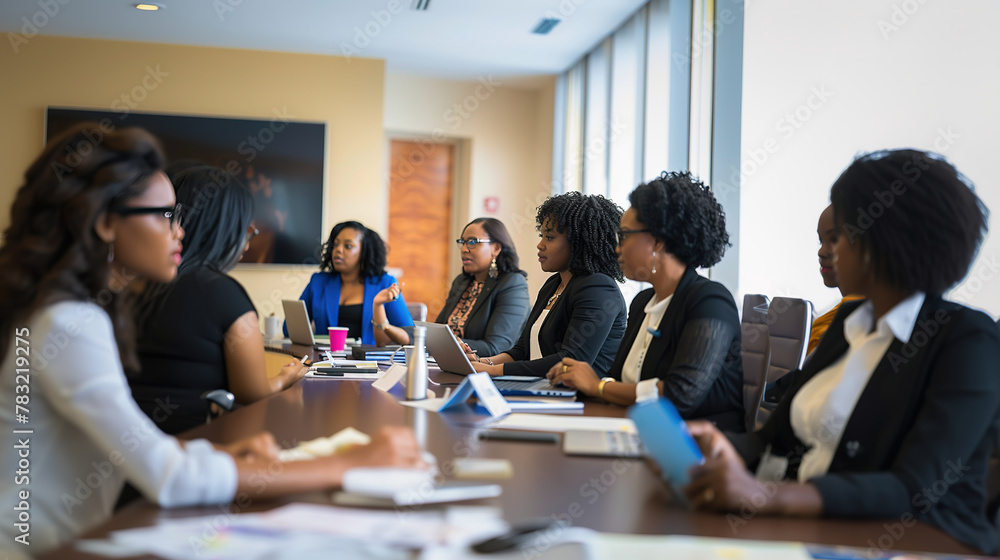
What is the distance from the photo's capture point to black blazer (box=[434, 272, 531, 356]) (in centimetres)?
383

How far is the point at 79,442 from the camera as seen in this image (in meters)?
1.21

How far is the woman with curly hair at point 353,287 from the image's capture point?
4406 mm

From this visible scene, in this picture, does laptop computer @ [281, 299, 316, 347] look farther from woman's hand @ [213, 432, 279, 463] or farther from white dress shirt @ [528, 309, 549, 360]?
woman's hand @ [213, 432, 279, 463]

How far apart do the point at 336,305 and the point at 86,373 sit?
3.43 meters

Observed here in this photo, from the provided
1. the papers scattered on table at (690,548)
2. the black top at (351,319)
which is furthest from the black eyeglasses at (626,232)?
the black top at (351,319)

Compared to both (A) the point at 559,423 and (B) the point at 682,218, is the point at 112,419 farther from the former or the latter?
(B) the point at 682,218

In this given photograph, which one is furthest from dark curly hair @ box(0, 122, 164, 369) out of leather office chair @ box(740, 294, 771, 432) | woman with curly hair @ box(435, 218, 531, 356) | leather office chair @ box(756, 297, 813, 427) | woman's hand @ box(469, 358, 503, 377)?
woman with curly hair @ box(435, 218, 531, 356)

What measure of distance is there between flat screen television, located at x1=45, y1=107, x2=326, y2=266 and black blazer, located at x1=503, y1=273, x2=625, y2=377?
4.14 m

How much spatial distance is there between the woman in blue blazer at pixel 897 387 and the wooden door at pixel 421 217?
6557mm

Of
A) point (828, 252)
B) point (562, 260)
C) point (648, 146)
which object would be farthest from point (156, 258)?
point (648, 146)

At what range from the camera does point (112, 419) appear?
108 centimetres

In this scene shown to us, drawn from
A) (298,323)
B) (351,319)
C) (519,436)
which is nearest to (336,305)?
(351,319)

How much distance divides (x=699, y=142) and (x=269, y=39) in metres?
3.62

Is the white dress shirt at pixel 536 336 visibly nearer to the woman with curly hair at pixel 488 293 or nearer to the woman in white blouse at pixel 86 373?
the woman with curly hair at pixel 488 293
